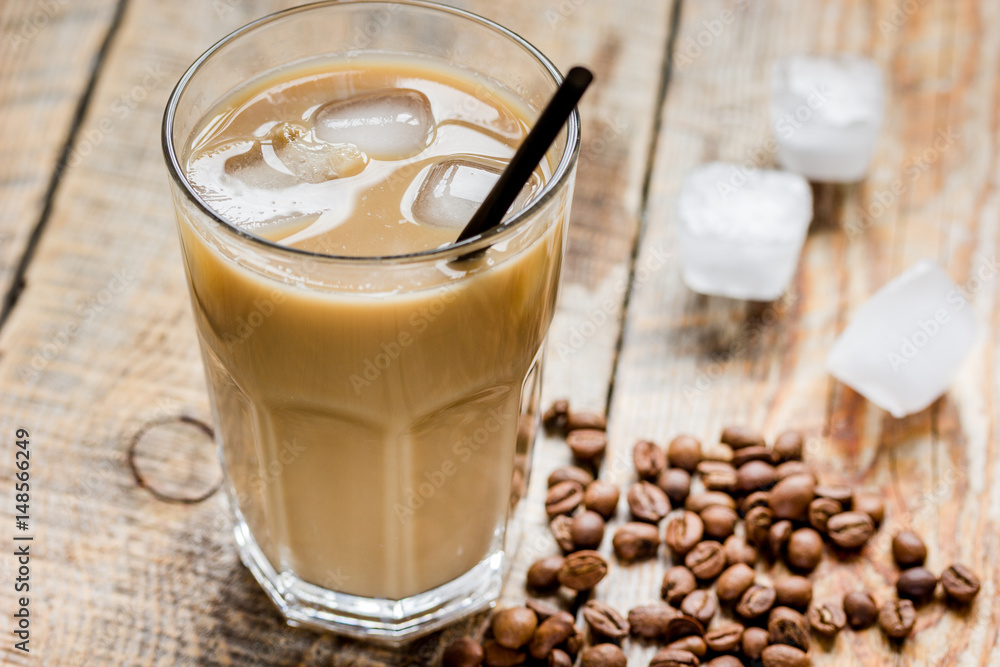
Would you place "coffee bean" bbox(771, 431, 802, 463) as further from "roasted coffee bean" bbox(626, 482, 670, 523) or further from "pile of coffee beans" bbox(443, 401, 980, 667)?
"roasted coffee bean" bbox(626, 482, 670, 523)

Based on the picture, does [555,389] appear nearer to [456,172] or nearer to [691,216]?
[691,216]

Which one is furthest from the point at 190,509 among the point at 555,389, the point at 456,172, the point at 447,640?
the point at 456,172

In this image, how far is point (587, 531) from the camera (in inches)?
53.7

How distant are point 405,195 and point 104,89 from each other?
38.6 inches

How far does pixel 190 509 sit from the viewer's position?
1.40 m

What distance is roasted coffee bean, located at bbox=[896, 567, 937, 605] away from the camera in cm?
133

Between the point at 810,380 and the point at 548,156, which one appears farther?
the point at 810,380

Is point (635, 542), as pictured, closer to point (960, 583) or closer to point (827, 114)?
point (960, 583)

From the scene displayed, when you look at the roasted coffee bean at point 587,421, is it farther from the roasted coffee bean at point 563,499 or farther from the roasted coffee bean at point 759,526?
the roasted coffee bean at point 759,526

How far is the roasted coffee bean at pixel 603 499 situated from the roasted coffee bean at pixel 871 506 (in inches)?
12.1

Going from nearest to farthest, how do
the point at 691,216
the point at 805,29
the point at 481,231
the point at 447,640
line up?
the point at 481,231 → the point at 447,640 → the point at 691,216 → the point at 805,29

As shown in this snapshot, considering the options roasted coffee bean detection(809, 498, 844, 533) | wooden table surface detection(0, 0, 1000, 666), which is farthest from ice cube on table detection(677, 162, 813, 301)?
roasted coffee bean detection(809, 498, 844, 533)

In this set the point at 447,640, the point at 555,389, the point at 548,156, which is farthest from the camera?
the point at 555,389

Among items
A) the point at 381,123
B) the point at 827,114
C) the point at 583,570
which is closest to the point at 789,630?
the point at 583,570
